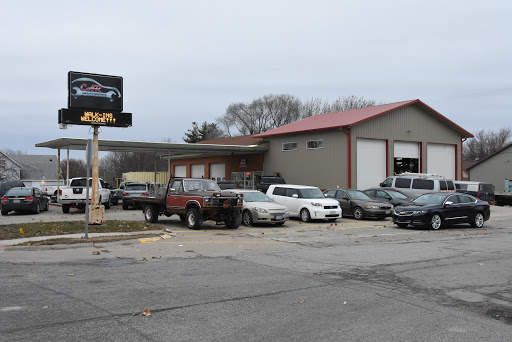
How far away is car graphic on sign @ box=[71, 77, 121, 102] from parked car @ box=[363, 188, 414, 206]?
14.7 m

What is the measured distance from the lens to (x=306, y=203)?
22.0 m

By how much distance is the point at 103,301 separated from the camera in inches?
274

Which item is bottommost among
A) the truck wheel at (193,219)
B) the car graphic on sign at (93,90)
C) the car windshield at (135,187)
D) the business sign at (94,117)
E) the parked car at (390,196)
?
the truck wheel at (193,219)

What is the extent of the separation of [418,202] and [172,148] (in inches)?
930

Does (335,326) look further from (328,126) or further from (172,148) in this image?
(172,148)

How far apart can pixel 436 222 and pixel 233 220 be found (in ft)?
26.0

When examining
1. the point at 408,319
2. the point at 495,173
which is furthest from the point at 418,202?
the point at 495,173

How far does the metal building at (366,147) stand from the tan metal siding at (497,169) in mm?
21919

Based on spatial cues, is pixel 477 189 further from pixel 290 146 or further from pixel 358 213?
pixel 358 213

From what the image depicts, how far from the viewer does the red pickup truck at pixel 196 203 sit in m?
17.7

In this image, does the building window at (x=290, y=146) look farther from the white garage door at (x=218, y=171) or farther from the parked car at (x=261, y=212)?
the parked car at (x=261, y=212)

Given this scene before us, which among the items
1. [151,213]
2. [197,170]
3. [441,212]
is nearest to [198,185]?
[151,213]

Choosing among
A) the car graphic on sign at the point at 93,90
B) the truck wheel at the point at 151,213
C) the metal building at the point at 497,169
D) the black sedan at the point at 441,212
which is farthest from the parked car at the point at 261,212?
the metal building at the point at 497,169

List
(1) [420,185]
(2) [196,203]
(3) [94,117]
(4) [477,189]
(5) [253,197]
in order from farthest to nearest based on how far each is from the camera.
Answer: (4) [477,189] < (1) [420,185] < (5) [253,197] < (2) [196,203] < (3) [94,117]
